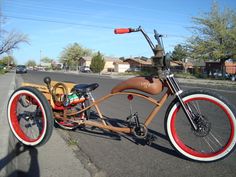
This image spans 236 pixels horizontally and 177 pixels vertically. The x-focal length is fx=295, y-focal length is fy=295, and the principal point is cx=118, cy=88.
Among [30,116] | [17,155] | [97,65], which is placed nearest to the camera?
[17,155]

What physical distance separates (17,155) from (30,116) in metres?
0.86

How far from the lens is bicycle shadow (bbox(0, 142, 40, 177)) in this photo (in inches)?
141

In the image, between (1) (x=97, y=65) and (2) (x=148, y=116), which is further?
(1) (x=97, y=65)

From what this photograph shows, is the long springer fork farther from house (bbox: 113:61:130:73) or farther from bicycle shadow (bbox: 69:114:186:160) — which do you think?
house (bbox: 113:61:130:73)

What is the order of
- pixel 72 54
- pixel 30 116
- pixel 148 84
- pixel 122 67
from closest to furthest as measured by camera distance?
pixel 148 84, pixel 30 116, pixel 122 67, pixel 72 54

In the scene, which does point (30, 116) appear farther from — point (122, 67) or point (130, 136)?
point (122, 67)

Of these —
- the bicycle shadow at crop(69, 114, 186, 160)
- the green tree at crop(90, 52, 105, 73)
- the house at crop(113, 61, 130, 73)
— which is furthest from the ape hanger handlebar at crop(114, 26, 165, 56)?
the house at crop(113, 61, 130, 73)

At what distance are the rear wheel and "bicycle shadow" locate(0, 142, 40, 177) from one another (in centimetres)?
10

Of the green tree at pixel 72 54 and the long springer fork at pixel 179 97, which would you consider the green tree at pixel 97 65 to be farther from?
the long springer fork at pixel 179 97

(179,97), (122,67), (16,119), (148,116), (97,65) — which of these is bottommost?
(122,67)

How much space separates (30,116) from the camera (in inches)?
195

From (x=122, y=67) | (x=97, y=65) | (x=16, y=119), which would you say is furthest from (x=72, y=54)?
(x=16, y=119)

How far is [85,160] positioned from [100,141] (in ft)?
2.98

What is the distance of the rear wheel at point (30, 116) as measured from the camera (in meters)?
4.36
